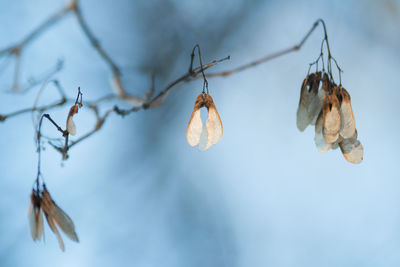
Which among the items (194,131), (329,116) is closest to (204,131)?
Answer: (194,131)

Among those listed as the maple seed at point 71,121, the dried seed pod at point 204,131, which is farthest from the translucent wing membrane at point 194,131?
the maple seed at point 71,121

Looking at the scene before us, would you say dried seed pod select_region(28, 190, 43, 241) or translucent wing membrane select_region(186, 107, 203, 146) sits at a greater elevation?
translucent wing membrane select_region(186, 107, 203, 146)

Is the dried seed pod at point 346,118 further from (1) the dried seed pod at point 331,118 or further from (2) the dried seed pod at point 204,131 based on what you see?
(2) the dried seed pod at point 204,131

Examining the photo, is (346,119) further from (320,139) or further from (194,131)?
(194,131)

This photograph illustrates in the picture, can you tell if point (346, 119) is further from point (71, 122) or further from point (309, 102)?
point (71, 122)

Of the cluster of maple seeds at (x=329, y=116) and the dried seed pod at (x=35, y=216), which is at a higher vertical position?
the cluster of maple seeds at (x=329, y=116)

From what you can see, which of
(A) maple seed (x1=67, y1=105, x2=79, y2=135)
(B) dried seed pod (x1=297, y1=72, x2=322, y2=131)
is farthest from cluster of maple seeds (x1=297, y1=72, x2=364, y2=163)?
(A) maple seed (x1=67, y1=105, x2=79, y2=135)

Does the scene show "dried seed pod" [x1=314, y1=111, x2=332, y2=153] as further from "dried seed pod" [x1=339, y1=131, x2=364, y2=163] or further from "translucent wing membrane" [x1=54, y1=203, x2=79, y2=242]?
"translucent wing membrane" [x1=54, y1=203, x2=79, y2=242]
